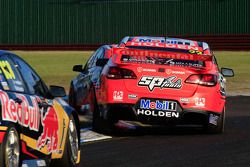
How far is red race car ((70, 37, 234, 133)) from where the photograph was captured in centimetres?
1357

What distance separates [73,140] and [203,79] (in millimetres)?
4510

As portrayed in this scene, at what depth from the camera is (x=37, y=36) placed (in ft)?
209

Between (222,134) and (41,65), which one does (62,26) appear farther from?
(222,134)

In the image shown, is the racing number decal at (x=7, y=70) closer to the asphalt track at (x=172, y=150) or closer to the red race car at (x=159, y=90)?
the asphalt track at (x=172, y=150)

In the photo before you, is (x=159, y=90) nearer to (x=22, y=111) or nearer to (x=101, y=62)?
(x=101, y=62)

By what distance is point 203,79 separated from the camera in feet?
45.0


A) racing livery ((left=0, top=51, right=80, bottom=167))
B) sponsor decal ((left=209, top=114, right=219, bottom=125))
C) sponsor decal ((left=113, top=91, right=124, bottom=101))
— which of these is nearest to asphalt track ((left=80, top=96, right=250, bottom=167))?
sponsor decal ((left=209, top=114, right=219, bottom=125))

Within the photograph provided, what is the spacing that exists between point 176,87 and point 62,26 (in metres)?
50.0

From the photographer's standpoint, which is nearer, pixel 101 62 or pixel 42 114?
pixel 42 114

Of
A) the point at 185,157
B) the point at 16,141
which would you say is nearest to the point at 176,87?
the point at 185,157

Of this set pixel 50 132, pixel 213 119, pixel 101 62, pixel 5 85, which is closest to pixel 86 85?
pixel 101 62

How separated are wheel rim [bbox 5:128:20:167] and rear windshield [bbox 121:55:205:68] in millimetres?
6269

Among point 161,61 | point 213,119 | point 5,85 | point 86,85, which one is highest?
point 5,85

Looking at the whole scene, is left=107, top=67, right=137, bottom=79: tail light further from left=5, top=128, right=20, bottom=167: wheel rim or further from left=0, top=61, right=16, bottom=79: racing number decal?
left=5, top=128, right=20, bottom=167: wheel rim
